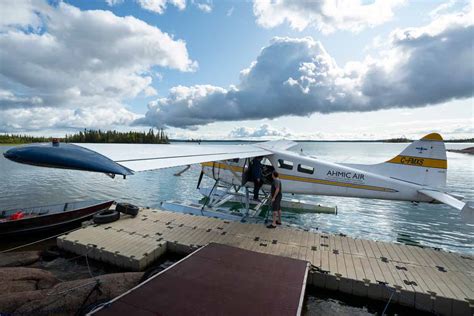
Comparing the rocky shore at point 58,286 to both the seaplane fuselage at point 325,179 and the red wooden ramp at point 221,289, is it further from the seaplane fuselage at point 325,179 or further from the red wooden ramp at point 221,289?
the seaplane fuselage at point 325,179

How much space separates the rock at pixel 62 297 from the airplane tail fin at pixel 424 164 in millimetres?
8663

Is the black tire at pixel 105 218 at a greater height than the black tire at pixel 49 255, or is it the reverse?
the black tire at pixel 105 218

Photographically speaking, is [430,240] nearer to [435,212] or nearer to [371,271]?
[435,212]

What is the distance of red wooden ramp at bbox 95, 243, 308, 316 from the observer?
118 inches

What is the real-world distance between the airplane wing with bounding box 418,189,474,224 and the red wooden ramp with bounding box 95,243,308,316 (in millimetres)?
3100

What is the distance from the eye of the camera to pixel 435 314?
4031 mm

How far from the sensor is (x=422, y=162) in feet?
26.3

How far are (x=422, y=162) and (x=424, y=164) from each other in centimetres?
8

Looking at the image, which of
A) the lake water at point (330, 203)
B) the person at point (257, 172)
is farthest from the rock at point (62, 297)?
the lake water at point (330, 203)

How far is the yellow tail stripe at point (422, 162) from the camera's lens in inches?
306

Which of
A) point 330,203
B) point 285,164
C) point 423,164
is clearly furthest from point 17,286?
point 330,203

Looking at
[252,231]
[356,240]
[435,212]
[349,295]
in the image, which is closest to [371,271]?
[349,295]

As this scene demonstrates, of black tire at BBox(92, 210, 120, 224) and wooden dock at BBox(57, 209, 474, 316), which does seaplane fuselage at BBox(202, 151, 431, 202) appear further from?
black tire at BBox(92, 210, 120, 224)

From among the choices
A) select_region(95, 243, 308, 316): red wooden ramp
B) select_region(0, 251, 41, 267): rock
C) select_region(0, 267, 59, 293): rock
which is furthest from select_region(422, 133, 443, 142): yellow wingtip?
select_region(0, 251, 41, 267): rock
